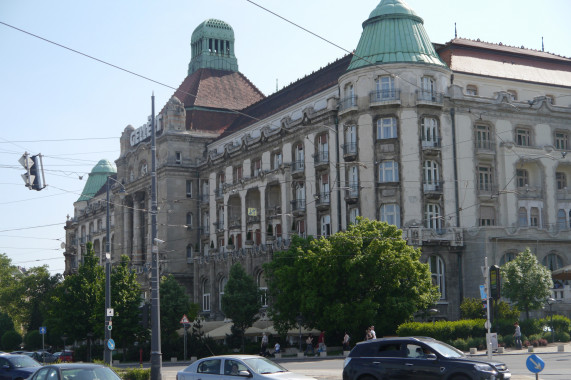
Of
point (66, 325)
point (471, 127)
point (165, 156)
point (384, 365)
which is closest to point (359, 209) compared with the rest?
point (471, 127)

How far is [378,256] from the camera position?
161 ft

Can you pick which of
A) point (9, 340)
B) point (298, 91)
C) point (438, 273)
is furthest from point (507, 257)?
point (9, 340)

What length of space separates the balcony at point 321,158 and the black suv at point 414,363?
4038 centimetres

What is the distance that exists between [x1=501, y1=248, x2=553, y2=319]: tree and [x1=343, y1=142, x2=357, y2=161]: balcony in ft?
47.9

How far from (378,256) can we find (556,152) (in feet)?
74.1

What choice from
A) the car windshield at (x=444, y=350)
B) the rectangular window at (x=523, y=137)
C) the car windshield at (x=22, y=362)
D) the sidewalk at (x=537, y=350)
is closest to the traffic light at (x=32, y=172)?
the car windshield at (x=22, y=362)

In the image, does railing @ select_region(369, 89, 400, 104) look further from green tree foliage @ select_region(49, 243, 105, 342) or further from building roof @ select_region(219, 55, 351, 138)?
green tree foliage @ select_region(49, 243, 105, 342)

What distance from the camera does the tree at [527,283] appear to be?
5075 cm

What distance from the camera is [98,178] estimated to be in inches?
4771

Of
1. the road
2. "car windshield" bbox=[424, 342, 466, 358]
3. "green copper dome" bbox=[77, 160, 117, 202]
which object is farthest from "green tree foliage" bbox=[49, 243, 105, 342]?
"green copper dome" bbox=[77, 160, 117, 202]

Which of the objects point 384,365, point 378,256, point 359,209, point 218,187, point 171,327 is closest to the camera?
point 384,365

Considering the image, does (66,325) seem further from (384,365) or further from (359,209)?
(384,365)

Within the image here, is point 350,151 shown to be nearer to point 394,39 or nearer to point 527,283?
point 394,39

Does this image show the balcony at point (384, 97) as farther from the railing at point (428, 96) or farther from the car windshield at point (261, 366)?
the car windshield at point (261, 366)
